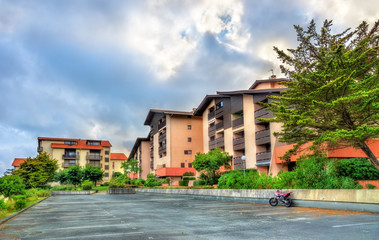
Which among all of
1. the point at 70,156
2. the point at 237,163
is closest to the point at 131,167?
the point at 70,156

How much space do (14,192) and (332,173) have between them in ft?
81.7

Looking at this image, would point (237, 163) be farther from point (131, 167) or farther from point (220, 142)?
point (131, 167)

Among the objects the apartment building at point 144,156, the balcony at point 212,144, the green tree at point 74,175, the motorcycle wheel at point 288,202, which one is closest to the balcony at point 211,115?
the balcony at point 212,144

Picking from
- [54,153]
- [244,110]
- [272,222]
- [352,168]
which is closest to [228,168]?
[244,110]

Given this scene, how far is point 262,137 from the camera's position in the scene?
37.2 metres

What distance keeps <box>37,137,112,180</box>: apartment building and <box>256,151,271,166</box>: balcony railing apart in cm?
6054

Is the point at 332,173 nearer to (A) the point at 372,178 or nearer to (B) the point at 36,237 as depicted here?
(A) the point at 372,178

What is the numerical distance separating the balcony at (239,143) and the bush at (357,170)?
20492 millimetres

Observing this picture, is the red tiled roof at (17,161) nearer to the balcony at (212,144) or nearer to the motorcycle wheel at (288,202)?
the balcony at (212,144)

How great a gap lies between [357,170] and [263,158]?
16678 mm

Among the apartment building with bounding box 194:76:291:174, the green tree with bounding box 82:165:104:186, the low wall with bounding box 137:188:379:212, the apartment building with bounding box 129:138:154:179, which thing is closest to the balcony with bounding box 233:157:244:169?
the apartment building with bounding box 194:76:291:174

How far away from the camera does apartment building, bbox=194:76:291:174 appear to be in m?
36.4

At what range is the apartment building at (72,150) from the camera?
3452 inches

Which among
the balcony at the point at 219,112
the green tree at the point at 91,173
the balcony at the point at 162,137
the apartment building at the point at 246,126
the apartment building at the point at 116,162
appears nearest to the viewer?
the apartment building at the point at 246,126
